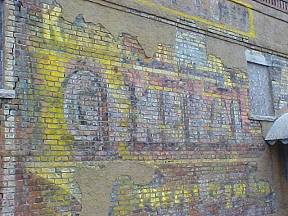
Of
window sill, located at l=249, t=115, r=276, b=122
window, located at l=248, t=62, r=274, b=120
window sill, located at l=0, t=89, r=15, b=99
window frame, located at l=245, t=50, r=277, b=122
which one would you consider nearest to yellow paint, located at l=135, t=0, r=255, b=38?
window frame, located at l=245, t=50, r=277, b=122

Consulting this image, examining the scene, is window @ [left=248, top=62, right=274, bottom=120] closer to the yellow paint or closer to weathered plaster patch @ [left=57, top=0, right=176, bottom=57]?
the yellow paint

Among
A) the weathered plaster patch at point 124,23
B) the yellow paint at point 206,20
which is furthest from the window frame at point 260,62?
the weathered plaster patch at point 124,23

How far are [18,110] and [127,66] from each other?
7.21 ft

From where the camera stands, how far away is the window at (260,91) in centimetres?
1010

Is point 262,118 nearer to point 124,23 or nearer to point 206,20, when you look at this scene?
point 206,20

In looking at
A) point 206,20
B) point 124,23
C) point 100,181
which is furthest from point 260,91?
point 100,181

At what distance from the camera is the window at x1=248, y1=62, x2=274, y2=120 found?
33.1 feet

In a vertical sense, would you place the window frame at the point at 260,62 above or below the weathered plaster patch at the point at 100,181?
above

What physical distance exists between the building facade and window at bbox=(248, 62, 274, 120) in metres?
0.02

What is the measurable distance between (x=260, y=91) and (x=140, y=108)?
3.94m

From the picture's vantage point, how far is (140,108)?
7531 millimetres

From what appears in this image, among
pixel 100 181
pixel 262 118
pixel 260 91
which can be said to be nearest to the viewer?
pixel 100 181

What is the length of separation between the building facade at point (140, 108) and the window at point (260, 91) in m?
0.02

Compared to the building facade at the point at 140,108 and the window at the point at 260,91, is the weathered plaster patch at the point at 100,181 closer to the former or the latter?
the building facade at the point at 140,108
